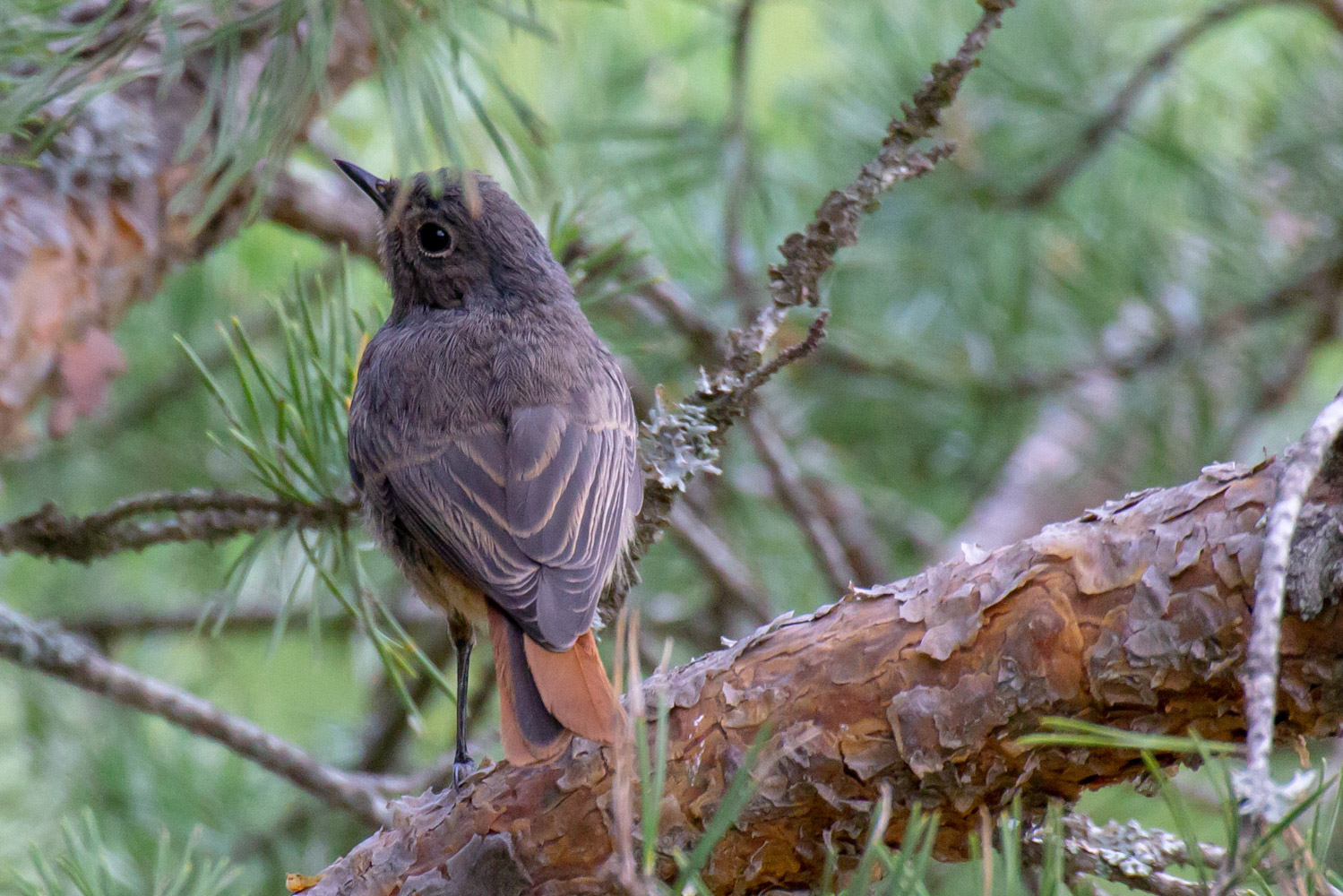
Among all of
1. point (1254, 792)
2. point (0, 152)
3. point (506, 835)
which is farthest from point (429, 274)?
point (1254, 792)

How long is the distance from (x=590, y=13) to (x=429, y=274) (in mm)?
2176

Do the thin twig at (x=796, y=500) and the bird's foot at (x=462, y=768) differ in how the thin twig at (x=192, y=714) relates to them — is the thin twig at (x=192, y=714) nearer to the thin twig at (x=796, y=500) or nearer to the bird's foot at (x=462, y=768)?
the bird's foot at (x=462, y=768)

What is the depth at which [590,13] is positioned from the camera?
4.52 metres

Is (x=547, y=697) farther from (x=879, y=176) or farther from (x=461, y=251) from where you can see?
(x=461, y=251)

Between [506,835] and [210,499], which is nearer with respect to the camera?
[506,835]

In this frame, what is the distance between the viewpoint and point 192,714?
7.73 ft

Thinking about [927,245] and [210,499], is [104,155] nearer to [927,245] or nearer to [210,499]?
[210,499]

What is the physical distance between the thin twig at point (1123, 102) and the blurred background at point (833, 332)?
0.04 ft

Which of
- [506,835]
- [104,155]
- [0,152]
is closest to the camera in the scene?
[506,835]

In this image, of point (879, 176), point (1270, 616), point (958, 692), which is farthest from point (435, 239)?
point (1270, 616)

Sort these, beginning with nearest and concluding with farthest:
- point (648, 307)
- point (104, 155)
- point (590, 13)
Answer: point (104, 155), point (648, 307), point (590, 13)

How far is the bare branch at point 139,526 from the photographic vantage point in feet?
7.00

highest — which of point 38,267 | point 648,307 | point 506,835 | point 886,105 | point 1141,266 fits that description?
point 886,105

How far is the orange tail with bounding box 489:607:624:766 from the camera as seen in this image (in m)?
1.67
